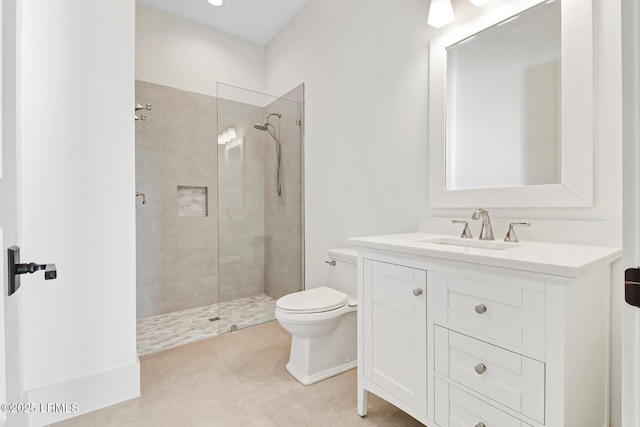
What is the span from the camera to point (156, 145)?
9.33 ft

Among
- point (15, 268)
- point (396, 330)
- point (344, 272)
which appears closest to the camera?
point (15, 268)

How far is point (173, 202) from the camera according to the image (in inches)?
116

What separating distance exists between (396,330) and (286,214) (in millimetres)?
1719

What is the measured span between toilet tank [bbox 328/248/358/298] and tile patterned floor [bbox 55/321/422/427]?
52 cm

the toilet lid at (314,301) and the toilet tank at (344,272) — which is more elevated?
the toilet tank at (344,272)

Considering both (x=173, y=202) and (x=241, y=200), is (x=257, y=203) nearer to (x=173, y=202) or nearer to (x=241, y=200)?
(x=241, y=200)

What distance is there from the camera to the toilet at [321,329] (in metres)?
1.77

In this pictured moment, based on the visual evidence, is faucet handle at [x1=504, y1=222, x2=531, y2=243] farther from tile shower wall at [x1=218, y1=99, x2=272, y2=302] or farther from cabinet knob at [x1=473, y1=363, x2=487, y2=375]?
tile shower wall at [x1=218, y1=99, x2=272, y2=302]

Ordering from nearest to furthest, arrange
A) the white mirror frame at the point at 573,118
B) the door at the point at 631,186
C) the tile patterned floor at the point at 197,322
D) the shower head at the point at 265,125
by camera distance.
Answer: the door at the point at 631,186 < the white mirror frame at the point at 573,118 < the tile patterned floor at the point at 197,322 < the shower head at the point at 265,125

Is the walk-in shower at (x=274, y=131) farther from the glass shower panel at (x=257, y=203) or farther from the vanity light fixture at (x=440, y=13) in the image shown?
the vanity light fixture at (x=440, y=13)

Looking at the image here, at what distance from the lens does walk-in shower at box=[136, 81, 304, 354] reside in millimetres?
2652

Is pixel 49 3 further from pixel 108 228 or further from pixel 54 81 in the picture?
pixel 108 228

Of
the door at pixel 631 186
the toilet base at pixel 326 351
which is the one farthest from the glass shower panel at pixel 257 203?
the door at pixel 631 186

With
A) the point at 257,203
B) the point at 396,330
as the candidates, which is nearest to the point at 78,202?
the point at 257,203
